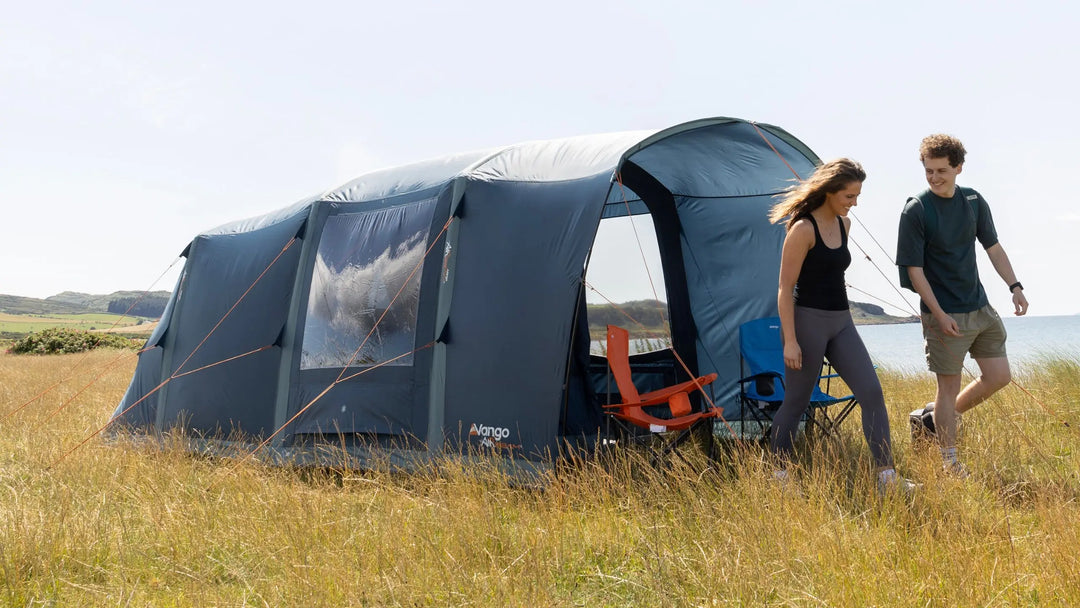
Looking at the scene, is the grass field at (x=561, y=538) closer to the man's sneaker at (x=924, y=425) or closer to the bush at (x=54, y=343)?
the man's sneaker at (x=924, y=425)

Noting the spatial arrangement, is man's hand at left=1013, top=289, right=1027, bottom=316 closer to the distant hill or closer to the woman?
the woman

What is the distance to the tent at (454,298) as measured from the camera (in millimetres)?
3949

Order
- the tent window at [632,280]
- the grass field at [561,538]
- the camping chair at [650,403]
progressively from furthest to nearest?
1. the tent window at [632,280]
2. the camping chair at [650,403]
3. the grass field at [561,538]

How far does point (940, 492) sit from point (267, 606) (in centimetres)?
237

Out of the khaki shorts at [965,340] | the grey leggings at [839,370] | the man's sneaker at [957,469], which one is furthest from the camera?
the khaki shorts at [965,340]

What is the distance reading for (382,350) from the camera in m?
4.50

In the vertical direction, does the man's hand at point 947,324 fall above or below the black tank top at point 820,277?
below

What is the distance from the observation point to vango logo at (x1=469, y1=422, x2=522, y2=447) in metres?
3.94

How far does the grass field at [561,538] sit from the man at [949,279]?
367 millimetres

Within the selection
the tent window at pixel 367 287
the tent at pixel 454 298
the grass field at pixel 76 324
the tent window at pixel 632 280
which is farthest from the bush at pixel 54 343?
the tent window at pixel 632 280

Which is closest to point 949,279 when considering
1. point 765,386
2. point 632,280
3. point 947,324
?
point 947,324

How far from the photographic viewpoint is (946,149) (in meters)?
3.46

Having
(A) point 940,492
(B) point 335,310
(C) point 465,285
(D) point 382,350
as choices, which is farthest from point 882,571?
(B) point 335,310

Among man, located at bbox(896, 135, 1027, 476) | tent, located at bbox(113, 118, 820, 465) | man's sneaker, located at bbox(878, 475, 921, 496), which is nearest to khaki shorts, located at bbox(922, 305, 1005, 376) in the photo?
man, located at bbox(896, 135, 1027, 476)
